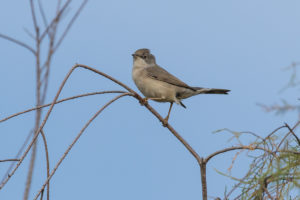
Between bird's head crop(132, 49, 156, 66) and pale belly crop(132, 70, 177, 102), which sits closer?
pale belly crop(132, 70, 177, 102)

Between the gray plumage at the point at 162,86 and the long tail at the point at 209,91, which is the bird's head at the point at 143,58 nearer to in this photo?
the gray plumage at the point at 162,86

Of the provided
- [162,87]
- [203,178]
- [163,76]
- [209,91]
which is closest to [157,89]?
[162,87]

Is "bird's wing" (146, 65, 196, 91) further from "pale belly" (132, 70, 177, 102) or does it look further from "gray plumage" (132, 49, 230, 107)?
"pale belly" (132, 70, 177, 102)

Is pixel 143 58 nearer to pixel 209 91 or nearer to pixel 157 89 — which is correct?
pixel 157 89

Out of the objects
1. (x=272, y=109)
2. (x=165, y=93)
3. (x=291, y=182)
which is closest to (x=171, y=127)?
(x=272, y=109)

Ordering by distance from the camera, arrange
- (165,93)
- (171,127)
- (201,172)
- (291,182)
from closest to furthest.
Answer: (291,182), (201,172), (171,127), (165,93)

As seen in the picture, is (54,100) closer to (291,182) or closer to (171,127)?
(171,127)

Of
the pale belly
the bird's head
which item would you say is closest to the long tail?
the pale belly

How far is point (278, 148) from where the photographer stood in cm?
298

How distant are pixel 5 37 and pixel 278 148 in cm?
217

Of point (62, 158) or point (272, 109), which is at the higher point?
point (272, 109)

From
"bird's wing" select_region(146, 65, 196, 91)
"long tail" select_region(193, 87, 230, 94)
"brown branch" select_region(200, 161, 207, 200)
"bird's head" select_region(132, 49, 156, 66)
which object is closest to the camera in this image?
"brown branch" select_region(200, 161, 207, 200)

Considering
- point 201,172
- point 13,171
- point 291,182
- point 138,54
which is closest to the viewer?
point 13,171

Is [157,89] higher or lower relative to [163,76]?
lower
